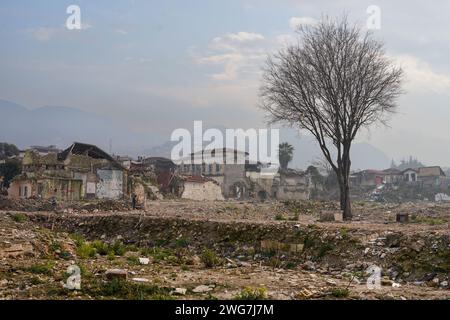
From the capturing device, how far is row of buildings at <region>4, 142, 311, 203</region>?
128ft

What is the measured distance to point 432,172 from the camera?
82500 mm

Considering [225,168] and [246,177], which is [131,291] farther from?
[225,168]

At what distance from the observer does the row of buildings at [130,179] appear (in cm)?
3915

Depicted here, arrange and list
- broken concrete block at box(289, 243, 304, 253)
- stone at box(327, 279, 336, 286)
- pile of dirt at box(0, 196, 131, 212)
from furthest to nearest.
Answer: pile of dirt at box(0, 196, 131, 212) → broken concrete block at box(289, 243, 304, 253) → stone at box(327, 279, 336, 286)

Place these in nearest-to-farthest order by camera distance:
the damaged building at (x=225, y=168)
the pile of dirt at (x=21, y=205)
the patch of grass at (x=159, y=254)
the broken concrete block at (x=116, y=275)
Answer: the broken concrete block at (x=116, y=275) → the patch of grass at (x=159, y=254) → the pile of dirt at (x=21, y=205) → the damaged building at (x=225, y=168)

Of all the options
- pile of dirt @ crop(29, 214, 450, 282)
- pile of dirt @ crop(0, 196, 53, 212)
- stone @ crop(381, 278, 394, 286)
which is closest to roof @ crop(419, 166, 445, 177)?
pile of dirt @ crop(0, 196, 53, 212)

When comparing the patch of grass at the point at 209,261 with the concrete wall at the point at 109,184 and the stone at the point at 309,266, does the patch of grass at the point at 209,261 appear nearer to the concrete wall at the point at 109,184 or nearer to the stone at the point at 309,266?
the stone at the point at 309,266

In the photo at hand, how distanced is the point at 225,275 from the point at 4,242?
20.3 ft

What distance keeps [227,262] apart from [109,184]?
32.2 m

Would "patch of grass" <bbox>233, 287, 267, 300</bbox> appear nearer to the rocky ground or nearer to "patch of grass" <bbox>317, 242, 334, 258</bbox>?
the rocky ground

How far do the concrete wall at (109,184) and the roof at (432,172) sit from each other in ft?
188

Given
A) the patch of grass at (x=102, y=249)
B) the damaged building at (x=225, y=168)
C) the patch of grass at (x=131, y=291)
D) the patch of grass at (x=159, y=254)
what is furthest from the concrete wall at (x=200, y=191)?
the patch of grass at (x=131, y=291)
